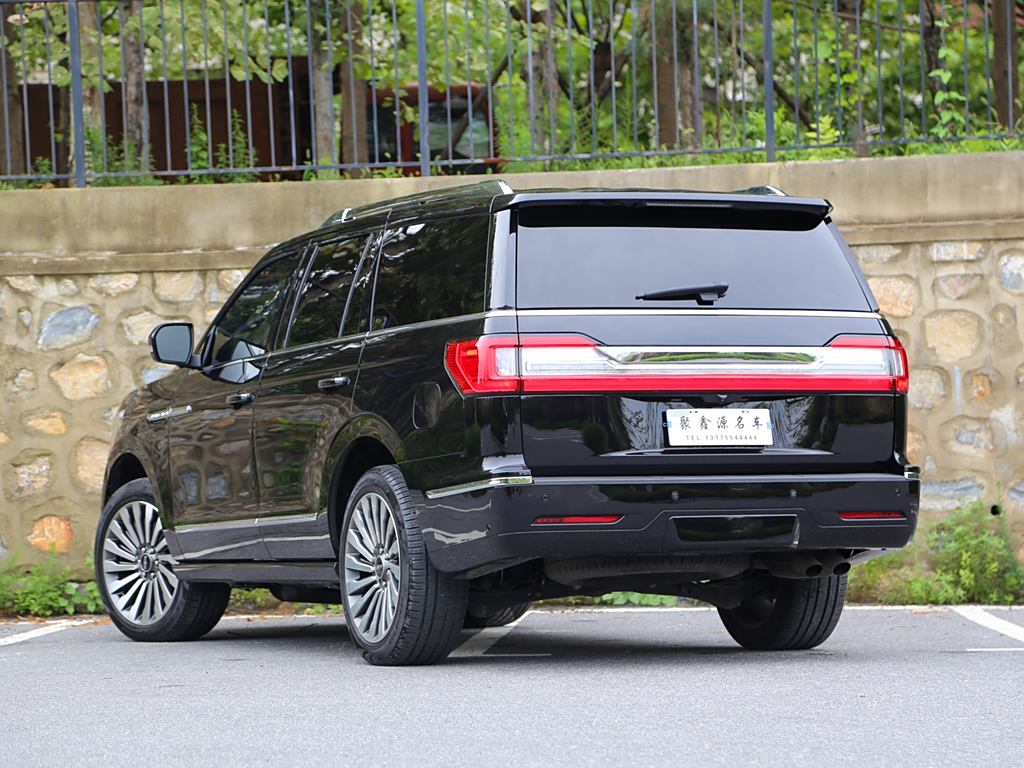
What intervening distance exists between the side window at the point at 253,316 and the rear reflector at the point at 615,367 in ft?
6.17

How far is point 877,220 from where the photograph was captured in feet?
36.3

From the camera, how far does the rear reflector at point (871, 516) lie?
699 cm

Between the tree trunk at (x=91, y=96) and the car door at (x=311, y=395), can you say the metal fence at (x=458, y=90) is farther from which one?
the car door at (x=311, y=395)

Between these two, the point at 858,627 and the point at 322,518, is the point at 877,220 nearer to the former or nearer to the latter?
the point at 858,627

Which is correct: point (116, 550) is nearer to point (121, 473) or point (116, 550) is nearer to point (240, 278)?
point (121, 473)

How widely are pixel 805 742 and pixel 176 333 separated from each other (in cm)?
458

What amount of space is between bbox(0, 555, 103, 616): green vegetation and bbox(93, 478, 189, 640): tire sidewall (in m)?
1.61

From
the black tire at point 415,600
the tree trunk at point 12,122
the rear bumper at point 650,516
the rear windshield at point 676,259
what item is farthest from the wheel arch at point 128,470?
the tree trunk at point 12,122

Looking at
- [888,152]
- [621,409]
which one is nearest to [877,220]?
[888,152]

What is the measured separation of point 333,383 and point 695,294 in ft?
5.25

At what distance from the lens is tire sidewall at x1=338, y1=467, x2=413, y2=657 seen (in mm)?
7031

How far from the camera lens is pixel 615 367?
673 centimetres

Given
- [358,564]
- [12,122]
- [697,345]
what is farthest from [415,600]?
[12,122]

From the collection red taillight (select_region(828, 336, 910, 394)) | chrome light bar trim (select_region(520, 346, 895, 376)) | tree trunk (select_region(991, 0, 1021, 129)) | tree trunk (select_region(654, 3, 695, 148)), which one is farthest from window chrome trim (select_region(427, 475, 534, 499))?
tree trunk (select_region(991, 0, 1021, 129))
